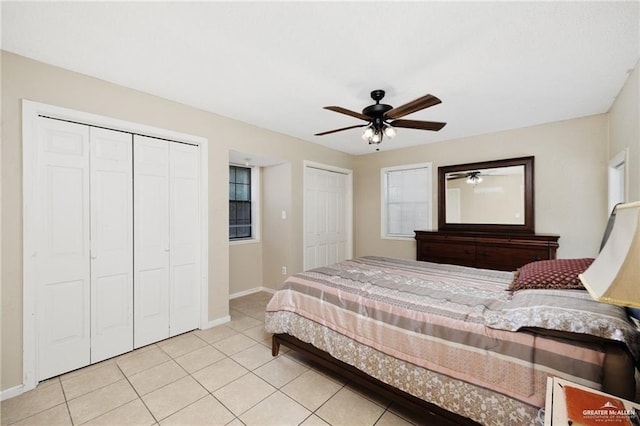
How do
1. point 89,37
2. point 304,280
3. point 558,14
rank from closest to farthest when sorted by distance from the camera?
point 558,14 < point 89,37 < point 304,280

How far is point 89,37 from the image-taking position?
1868mm

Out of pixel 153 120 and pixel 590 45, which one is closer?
pixel 590 45

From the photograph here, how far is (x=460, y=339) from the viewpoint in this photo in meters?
1.52

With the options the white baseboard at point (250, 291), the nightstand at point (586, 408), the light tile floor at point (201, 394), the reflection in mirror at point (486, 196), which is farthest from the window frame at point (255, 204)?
the nightstand at point (586, 408)

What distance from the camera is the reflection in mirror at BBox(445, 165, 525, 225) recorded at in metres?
3.76

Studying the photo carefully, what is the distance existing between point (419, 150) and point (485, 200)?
133cm

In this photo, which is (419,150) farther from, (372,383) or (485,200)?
(372,383)

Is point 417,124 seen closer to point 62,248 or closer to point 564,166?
point 564,166

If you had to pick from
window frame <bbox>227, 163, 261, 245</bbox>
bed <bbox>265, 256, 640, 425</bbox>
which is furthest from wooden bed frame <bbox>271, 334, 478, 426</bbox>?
window frame <bbox>227, 163, 261, 245</bbox>

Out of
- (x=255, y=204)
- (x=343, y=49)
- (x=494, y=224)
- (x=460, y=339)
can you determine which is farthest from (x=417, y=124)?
(x=255, y=204)

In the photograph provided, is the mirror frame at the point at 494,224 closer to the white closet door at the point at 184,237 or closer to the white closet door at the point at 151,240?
the white closet door at the point at 184,237

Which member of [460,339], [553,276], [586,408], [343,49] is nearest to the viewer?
[586,408]

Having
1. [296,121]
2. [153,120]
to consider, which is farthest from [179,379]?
[296,121]

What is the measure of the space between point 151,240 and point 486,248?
414 cm
